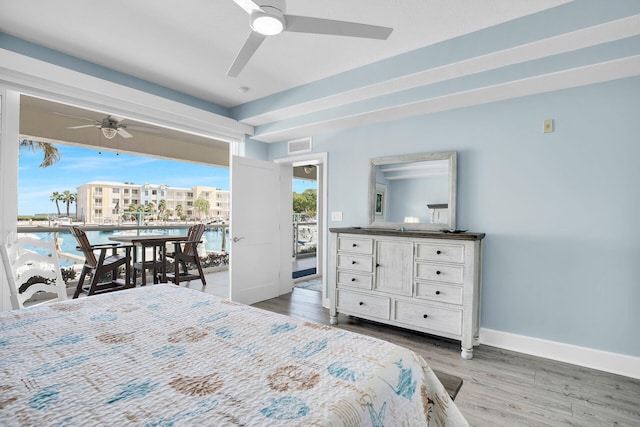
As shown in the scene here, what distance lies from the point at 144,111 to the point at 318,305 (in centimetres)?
312

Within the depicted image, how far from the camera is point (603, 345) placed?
251cm

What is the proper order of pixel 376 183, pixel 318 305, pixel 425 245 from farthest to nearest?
pixel 318 305 < pixel 376 183 < pixel 425 245

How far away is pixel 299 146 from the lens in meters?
4.45

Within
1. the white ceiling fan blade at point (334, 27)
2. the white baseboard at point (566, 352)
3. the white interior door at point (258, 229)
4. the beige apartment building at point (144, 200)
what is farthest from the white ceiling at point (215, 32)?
the beige apartment building at point (144, 200)

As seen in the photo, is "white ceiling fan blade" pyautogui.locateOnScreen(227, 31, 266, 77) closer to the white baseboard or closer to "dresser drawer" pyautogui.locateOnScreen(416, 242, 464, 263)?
"dresser drawer" pyautogui.locateOnScreen(416, 242, 464, 263)

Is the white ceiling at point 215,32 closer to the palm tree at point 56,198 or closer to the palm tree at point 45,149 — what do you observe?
the palm tree at point 45,149

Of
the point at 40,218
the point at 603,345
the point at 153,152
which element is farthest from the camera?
the point at 153,152

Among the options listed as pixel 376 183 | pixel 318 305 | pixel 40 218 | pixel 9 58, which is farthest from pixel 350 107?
pixel 40 218

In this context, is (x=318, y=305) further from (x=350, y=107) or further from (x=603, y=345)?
(x=603, y=345)

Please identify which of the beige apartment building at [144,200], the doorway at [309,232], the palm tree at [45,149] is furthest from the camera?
the beige apartment building at [144,200]

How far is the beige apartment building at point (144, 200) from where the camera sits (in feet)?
18.8

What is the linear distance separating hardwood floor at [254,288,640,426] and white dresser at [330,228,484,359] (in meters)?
0.20

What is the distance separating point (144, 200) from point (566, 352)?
7.14 m

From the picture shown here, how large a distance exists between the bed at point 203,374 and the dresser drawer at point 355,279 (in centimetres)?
200
